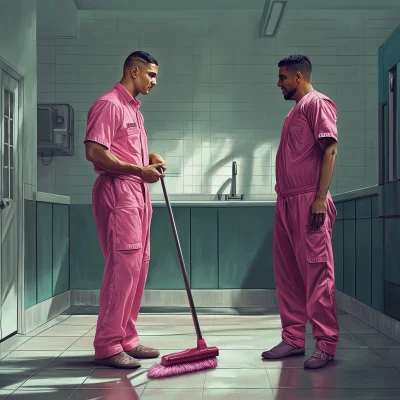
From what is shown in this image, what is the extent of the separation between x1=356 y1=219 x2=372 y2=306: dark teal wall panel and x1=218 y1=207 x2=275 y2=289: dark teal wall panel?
1.11m

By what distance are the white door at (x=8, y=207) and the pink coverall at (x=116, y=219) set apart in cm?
87

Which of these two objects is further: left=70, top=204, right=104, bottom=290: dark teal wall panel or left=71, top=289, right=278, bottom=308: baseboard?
left=70, top=204, right=104, bottom=290: dark teal wall panel

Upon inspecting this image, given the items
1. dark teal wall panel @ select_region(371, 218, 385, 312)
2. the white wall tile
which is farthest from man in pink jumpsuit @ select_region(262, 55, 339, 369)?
the white wall tile

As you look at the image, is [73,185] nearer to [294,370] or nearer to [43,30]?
[43,30]

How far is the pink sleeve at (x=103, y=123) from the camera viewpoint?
2.91 metres

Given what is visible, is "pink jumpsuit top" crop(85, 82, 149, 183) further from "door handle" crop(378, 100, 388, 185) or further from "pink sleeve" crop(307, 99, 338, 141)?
"door handle" crop(378, 100, 388, 185)

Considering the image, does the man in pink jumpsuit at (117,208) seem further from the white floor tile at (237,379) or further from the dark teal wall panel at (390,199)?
the dark teal wall panel at (390,199)

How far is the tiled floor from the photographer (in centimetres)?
251

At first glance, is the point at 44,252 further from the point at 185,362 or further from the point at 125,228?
the point at 185,362

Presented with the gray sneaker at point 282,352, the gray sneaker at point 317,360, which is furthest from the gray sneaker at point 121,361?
the gray sneaker at point 317,360

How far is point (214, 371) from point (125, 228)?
74cm

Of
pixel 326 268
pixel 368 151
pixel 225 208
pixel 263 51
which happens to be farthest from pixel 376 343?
pixel 263 51

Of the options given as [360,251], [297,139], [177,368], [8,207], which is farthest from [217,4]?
[177,368]

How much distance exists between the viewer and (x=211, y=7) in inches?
251
